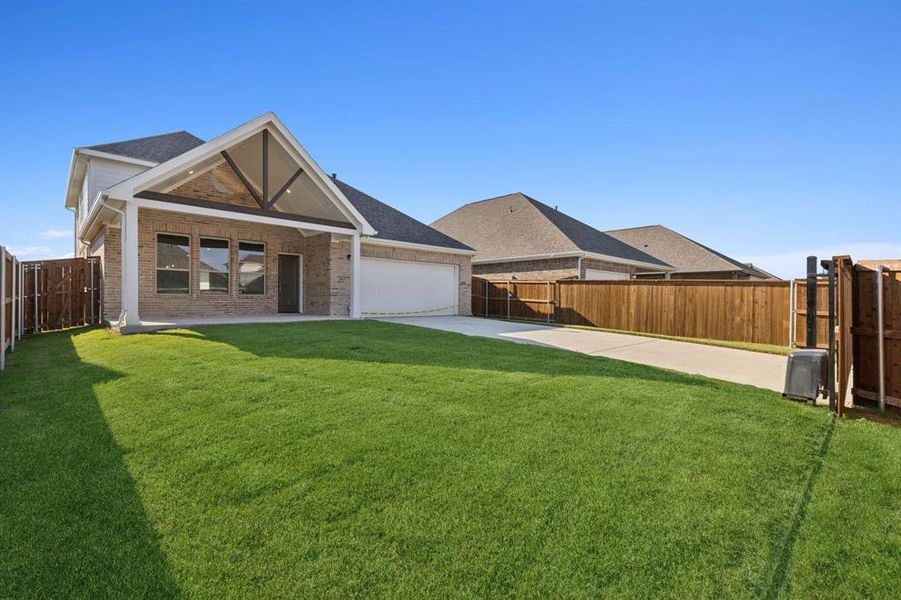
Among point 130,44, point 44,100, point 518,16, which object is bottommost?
point 44,100

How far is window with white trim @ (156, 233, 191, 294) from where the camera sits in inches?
474

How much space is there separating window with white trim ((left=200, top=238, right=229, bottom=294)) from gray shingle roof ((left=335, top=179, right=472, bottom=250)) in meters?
4.90

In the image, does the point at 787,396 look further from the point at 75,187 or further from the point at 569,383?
the point at 75,187

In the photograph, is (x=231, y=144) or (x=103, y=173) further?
(x=103, y=173)

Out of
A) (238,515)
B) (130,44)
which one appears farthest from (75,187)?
(238,515)

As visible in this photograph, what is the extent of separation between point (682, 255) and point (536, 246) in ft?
36.1

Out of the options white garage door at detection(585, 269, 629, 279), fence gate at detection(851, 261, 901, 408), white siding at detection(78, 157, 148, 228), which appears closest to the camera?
fence gate at detection(851, 261, 901, 408)

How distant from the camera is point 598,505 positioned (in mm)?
2604

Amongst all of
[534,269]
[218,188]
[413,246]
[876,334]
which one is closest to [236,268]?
[218,188]

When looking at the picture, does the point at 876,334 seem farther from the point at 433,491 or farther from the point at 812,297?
the point at 433,491

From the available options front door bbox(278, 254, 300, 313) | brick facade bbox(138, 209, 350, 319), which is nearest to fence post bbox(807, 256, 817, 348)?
brick facade bbox(138, 209, 350, 319)

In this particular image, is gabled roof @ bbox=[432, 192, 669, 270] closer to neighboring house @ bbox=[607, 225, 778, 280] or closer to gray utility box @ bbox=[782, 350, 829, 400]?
neighboring house @ bbox=[607, 225, 778, 280]

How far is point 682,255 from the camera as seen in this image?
80.4 ft

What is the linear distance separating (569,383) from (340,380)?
9.93 feet
